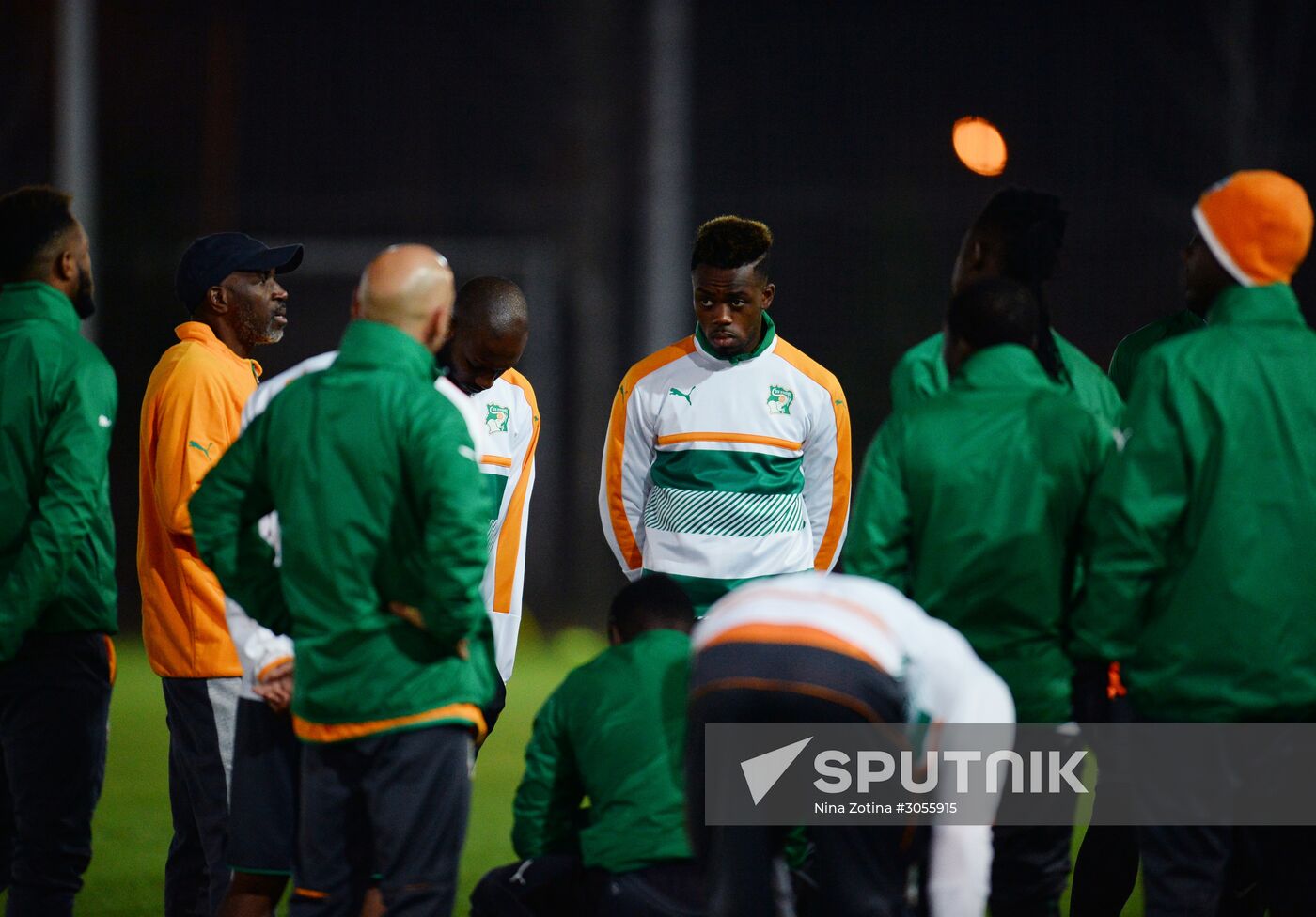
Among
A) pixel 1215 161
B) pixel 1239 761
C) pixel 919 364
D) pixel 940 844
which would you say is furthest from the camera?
pixel 1215 161

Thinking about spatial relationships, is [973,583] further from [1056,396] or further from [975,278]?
[975,278]

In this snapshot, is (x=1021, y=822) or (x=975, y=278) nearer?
(x=1021, y=822)

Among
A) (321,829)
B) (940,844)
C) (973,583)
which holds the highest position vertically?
(973,583)

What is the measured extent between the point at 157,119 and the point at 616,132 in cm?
418

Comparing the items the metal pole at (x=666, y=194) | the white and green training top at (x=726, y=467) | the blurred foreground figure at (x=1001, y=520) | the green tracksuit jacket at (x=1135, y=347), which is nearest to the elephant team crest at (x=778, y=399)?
the white and green training top at (x=726, y=467)

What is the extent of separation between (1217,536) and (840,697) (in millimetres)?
964

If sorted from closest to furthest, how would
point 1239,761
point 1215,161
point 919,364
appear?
point 1239,761 < point 919,364 < point 1215,161

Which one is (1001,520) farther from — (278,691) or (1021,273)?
(278,691)

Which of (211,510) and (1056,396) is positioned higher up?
(1056,396)

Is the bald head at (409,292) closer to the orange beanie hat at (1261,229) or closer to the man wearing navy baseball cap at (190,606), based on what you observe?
the man wearing navy baseball cap at (190,606)

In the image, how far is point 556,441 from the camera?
14352mm

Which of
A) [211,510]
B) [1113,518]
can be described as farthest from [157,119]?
[1113,518]

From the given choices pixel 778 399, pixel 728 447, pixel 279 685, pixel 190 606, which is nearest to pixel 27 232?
pixel 190 606

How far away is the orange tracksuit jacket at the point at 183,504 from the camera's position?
416 centimetres
